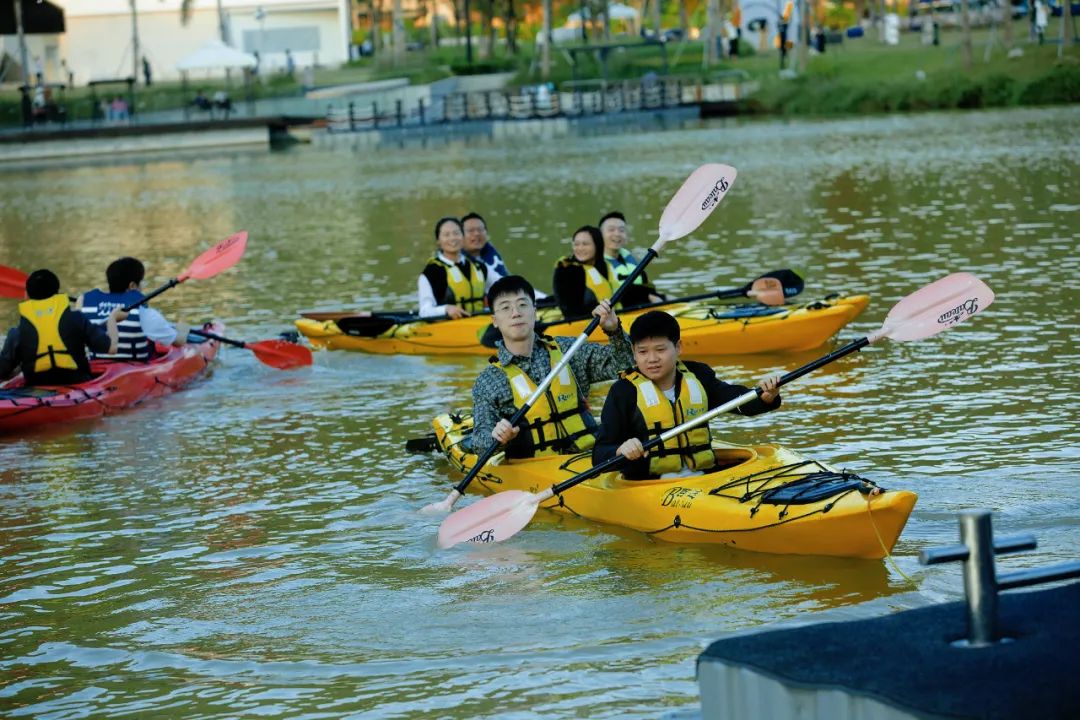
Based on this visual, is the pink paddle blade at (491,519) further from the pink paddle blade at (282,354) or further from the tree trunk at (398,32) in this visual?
the tree trunk at (398,32)

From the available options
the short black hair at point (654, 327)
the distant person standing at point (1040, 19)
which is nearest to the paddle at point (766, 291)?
the short black hair at point (654, 327)

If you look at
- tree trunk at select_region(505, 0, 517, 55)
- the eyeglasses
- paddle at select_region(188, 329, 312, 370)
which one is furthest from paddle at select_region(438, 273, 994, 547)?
tree trunk at select_region(505, 0, 517, 55)

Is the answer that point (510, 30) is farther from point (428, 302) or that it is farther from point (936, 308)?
Answer: point (936, 308)

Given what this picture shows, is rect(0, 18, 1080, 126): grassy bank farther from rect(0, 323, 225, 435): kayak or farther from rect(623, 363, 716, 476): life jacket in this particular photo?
rect(623, 363, 716, 476): life jacket

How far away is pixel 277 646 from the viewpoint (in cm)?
656

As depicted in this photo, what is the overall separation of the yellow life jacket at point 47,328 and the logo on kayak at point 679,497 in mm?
5398

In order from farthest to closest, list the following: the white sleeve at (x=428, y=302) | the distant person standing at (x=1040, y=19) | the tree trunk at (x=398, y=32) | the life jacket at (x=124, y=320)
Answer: the tree trunk at (x=398, y=32), the distant person standing at (x=1040, y=19), the white sleeve at (x=428, y=302), the life jacket at (x=124, y=320)

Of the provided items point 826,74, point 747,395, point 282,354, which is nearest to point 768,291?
point 282,354

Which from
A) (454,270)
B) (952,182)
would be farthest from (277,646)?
(952,182)

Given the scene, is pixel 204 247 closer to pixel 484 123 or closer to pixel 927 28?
pixel 484 123

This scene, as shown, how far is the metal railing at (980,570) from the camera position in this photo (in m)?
3.68

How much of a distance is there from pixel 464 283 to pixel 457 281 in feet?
0.19

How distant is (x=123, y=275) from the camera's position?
1186 cm

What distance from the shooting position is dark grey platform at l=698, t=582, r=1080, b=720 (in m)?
3.47
